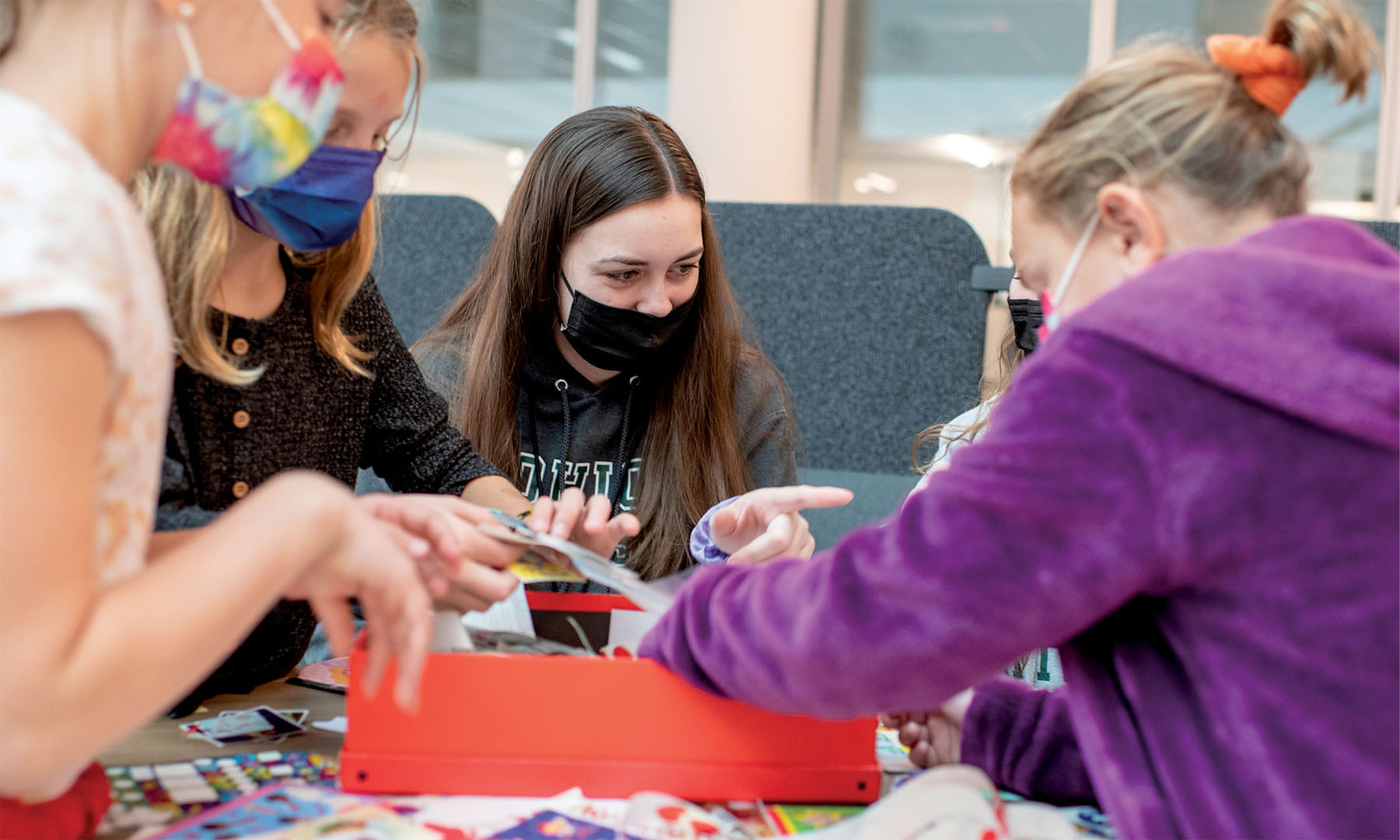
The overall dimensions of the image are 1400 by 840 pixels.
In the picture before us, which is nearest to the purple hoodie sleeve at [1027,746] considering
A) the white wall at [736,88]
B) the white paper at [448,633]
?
the white paper at [448,633]

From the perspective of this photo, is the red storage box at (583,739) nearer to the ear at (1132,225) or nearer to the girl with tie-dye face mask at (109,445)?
the girl with tie-dye face mask at (109,445)

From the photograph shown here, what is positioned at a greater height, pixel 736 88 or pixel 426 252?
pixel 736 88

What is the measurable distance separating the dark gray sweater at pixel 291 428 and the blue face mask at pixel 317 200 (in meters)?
0.10

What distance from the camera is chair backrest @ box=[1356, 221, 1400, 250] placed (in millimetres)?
1932

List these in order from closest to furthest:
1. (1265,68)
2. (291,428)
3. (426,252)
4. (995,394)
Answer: (1265,68), (291,428), (995,394), (426,252)

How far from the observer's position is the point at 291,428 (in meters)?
1.00

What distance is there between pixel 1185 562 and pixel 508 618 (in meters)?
0.45

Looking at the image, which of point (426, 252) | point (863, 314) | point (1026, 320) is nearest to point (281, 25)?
point (1026, 320)

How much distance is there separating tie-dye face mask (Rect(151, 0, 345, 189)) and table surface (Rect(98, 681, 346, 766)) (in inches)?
14.3

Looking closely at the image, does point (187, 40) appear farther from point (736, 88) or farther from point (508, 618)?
point (736, 88)

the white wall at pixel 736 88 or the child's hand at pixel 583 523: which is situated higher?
the white wall at pixel 736 88

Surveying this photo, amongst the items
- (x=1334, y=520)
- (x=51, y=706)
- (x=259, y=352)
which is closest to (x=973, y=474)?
(x=1334, y=520)

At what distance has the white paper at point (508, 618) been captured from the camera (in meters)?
0.78

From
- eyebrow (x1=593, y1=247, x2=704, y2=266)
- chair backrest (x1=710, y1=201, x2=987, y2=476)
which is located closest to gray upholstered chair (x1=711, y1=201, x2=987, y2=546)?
chair backrest (x1=710, y1=201, x2=987, y2=476)
